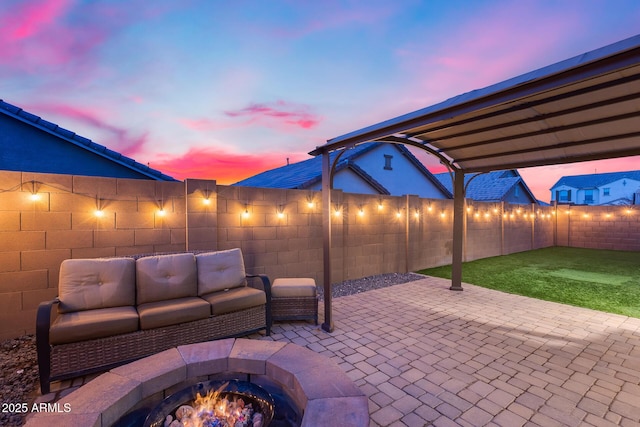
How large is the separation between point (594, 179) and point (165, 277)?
51384mm

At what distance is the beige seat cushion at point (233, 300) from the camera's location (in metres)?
3.65

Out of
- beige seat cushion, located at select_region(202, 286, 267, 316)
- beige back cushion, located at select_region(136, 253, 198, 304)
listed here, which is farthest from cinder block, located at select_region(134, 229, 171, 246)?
beige seat cushion, located at select_region(202, 286, 267, 316)

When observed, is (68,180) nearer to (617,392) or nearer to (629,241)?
(617,392)

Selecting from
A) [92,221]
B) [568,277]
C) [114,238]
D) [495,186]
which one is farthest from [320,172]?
[495,186]

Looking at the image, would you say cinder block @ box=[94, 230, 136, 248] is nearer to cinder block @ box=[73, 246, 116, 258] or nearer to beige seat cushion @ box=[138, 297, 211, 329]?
cinder block @ box=[73, 246, 116, 258]

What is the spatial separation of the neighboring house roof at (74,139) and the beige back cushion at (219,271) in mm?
6486

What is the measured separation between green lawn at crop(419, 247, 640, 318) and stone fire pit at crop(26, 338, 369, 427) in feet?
19.9

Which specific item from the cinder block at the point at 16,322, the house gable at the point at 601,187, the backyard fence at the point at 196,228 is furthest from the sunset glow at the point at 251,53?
the house gable at the point at 601,187

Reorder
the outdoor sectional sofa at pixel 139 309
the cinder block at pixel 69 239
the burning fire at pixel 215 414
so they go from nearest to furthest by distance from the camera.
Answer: the burning fire at pixel 215 414
the outdoor sectional sofa at pixel 139 309
the cinder block at pixel 69 239

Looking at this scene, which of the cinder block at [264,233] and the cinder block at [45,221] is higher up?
the cinder block at [45,221]

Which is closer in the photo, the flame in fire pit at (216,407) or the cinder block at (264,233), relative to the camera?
the flame in fire pit at (216,407)

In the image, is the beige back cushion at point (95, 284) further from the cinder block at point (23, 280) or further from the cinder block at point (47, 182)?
the cinder block at point (47, 182)

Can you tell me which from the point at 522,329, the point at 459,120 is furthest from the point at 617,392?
the point at 459,120

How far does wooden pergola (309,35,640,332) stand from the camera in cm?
235
